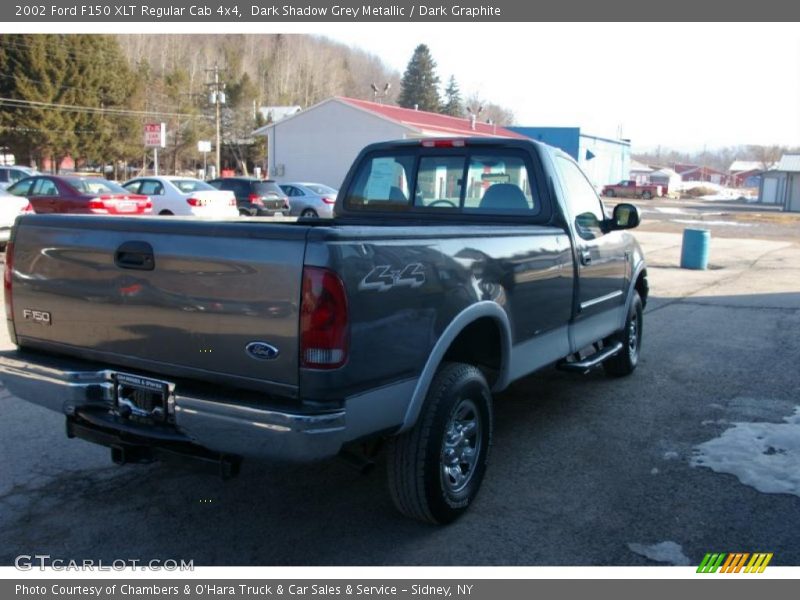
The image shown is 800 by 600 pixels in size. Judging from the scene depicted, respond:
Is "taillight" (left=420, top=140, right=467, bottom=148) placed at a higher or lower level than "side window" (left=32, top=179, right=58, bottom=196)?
higher

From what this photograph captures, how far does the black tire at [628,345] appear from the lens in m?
6.86

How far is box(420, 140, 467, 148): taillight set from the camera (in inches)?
220

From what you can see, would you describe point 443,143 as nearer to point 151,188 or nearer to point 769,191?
point 151,188

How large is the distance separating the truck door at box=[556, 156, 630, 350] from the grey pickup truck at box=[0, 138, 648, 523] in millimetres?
699

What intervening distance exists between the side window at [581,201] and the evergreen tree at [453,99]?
99886 mm

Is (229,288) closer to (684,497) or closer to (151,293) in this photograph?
(151,293)

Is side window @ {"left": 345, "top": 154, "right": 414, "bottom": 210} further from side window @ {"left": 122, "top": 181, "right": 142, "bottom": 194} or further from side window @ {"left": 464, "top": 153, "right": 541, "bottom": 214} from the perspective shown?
side window @ {"left": 122, "top": 181, "right": 142, "bottom": 194}

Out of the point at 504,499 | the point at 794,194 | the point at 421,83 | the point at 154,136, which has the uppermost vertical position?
the point at 421,83

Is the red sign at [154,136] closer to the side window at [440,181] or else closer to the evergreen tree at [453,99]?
the side window at [440,181]

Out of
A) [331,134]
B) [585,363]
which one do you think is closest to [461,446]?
[585,363]

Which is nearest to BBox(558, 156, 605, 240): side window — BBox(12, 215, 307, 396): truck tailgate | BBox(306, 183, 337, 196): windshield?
BBox(12, 215, 307, 396): truck tailgate

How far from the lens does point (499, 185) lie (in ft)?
18.0

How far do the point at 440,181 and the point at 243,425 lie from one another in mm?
3085

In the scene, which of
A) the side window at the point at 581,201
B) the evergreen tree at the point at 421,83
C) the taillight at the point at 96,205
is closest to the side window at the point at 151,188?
the taillight at the point at 96,205
